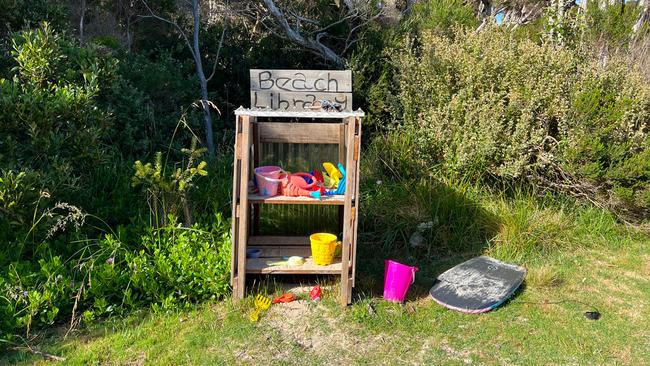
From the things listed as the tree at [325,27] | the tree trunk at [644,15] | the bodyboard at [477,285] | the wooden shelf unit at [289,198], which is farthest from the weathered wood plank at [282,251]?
the tree trunk at [644,15]

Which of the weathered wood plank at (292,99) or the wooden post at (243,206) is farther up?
the weathered wood plank at (292,99)

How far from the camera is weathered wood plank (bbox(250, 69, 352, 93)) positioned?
4445 mm

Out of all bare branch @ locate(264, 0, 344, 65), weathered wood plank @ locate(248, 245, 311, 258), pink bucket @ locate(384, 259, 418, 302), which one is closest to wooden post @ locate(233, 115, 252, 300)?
weathered wood plank @ locate(248, 245, 311, 258)

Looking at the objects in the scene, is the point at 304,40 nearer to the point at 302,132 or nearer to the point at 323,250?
the point at 302,132

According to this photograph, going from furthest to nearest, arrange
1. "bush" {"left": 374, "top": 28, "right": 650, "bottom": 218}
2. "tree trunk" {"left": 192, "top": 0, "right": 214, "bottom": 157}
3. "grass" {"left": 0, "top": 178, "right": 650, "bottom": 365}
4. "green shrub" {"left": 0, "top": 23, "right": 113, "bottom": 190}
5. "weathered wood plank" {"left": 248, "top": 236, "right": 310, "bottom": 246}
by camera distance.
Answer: "tree trunk" {"left": 192, "top": 0, "right": 214, "bottom": 157} < "bush" {"left": 374, "top": 28, "right": 650, "bottom": 218} < "weathered wood plank" {"left": 248, "top": 236, "right": 310, "bottom": 246} < "green shrub" {"left": 0, "top": 23, "right": 113, "bottom": 190} < "grass" {"left": 0, "top": 178, "right": 650, "bottom": 365}

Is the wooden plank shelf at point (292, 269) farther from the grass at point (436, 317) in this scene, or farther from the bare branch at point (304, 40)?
the bare branch at point (304, 40)

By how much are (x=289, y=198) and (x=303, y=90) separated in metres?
0.96

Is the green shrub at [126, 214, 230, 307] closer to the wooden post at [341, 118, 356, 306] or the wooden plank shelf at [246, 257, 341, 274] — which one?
the wooden plank shelf at [246, 257, 341, 274]

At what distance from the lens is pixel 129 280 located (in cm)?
397

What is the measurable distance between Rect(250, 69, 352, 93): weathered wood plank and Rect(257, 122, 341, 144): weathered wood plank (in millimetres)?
286

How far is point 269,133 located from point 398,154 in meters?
2.22

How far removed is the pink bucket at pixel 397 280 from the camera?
13.5 feet

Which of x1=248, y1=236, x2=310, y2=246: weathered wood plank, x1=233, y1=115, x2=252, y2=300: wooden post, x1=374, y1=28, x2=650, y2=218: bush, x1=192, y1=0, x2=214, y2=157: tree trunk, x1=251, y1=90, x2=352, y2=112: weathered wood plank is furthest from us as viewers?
x1=192, y1=0, x2=214, y2=157: tree trunk

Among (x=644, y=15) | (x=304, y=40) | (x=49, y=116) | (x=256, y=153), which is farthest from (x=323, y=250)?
(x=644, y=15)
